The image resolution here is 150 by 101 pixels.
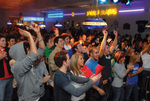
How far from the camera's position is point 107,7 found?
11.1m

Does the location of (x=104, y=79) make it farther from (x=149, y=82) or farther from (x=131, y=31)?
(x=131, y=31)

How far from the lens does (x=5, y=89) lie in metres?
Answer: 2.66

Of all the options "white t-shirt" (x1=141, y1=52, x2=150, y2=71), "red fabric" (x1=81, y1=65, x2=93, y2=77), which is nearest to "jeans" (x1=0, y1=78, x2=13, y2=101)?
"red fabric" (x1=81, y1=65, x2=93, y2=77)

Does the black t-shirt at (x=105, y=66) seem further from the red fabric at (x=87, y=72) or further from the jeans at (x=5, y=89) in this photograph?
the jeans at (x=5, y=89)

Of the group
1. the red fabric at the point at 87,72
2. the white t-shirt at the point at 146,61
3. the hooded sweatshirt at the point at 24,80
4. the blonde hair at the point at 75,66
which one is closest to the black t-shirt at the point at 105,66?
the red fabric at the point at 87,72

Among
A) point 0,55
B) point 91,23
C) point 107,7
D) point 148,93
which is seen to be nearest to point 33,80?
point 0,55

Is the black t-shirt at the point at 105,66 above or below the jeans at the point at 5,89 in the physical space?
above

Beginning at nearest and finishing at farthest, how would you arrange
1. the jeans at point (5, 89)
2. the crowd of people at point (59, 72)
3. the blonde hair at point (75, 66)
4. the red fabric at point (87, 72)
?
the crowd of people at point (59, 72), the blonde hair at point (75, 66), the red fabric at point (87, 72), the jeans at point (5, 89)

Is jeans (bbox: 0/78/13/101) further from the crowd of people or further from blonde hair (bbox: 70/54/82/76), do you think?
blonde hair (bbox: 70/54/82/76)

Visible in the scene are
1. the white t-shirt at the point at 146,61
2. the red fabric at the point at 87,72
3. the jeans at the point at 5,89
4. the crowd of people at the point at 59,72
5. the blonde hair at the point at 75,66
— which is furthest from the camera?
the white t-shirt at the point at 146,61

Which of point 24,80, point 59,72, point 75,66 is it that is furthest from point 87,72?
point 24,80

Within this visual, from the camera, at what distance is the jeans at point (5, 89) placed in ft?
8.32

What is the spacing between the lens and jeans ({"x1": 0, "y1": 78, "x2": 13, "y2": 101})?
8.32 ft

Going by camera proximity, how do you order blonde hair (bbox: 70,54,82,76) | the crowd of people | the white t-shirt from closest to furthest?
the crowd of people, blonde hair (bbox: 70,54,82,76), the white t-shirt
